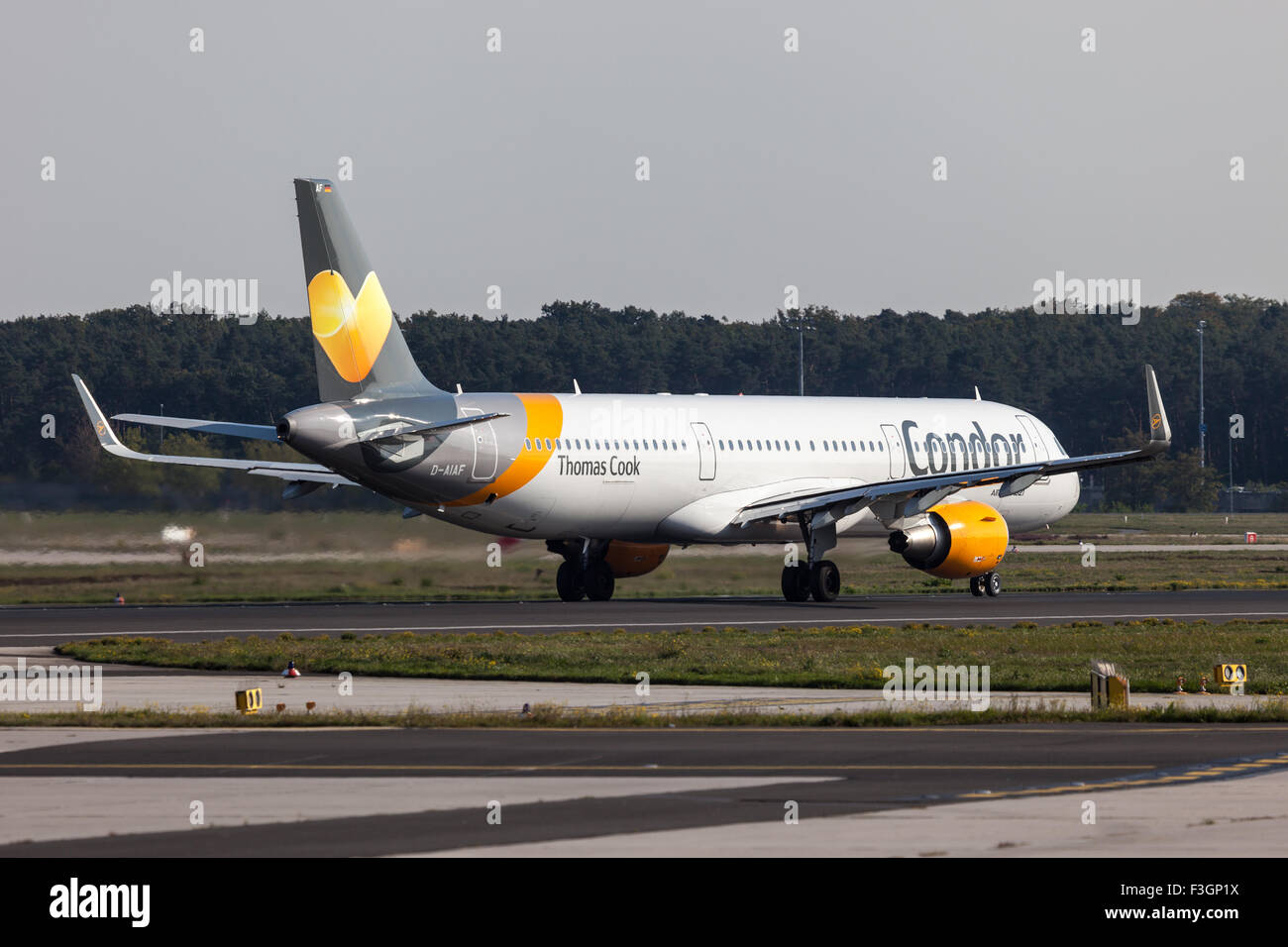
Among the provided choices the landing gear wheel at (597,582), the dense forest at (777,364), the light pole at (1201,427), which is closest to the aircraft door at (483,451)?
the landing gear wheel at (597,582)

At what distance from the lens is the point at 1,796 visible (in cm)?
1505

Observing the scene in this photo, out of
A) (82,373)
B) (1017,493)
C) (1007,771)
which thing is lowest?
(1007,771)

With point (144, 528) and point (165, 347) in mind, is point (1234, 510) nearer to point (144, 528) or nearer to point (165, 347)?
point (165, 347)

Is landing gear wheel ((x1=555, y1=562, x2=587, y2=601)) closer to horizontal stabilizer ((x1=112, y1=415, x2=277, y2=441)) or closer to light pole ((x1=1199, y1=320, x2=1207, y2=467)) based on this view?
horizontal stabilizer ((x1=112, y1=415, x2=277, y2=441))

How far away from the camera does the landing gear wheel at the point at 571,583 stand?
44.9 meters

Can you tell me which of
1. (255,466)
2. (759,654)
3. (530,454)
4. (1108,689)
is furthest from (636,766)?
(255,466)

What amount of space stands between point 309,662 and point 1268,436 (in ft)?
409

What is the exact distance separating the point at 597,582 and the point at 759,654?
15.7 meters

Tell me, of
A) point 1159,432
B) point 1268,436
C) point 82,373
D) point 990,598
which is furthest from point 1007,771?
point 1268,436

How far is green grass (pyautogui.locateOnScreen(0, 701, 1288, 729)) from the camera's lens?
822 inches

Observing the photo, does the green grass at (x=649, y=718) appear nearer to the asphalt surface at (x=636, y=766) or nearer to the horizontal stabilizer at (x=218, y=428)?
the asphalt surface at (x=636, y=766)

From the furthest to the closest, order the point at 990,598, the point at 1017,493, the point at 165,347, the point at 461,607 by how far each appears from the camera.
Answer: the point at 165,347, the point at 1017,493, the point at 990,598, the point at 461,607

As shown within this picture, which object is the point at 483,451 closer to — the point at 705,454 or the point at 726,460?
the point at 705,454

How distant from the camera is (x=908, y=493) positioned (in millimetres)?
43562
